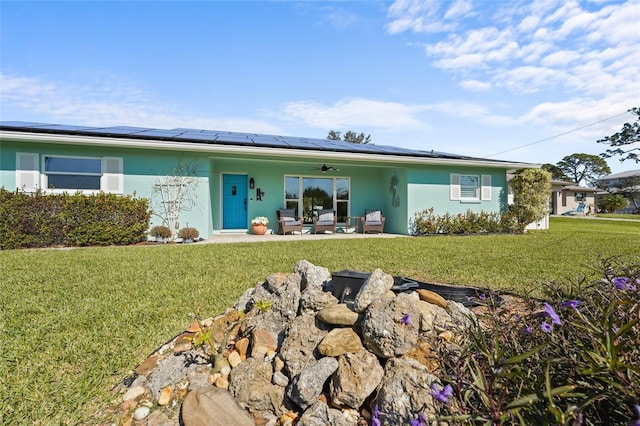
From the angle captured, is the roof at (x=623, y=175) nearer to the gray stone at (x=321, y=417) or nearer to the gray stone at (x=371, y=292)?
the gray stone at (x=371, y=292)

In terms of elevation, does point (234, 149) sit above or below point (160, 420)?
above

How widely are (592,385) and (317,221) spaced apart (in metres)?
11.0

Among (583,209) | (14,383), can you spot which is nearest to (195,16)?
(14,383)

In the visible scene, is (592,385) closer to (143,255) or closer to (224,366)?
(224,366)

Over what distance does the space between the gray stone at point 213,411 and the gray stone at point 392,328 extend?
0.76 meters

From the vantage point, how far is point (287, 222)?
11.4m

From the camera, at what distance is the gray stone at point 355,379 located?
1.53 m

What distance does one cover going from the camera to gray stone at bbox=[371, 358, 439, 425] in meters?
1.32

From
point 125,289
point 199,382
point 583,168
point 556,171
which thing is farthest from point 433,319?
point 583,168

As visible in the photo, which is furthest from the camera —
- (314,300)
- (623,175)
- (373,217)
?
(623,175)

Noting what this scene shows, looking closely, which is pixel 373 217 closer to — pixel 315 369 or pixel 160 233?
pixel 160 233

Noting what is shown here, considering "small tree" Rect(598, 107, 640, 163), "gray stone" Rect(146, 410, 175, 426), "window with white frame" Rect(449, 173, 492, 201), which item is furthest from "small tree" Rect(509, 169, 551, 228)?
"small tree" Rect(598, 107, 640, 163)

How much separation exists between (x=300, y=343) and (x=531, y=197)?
13.9 metres

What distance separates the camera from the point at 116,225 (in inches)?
340
